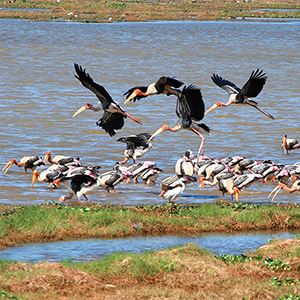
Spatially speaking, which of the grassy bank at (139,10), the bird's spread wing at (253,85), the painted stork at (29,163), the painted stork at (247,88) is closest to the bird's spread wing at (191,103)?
the painted stork at (247,88)

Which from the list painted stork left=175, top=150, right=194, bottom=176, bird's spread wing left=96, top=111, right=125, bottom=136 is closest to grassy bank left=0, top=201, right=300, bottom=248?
painted stork left=175, top=150, right=194, bottom=176

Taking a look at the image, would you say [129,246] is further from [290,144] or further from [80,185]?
[290,144]

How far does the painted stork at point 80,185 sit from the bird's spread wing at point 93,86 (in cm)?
199

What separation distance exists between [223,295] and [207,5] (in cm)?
6977

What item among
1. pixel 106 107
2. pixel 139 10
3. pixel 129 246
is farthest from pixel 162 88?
pixel 139 10

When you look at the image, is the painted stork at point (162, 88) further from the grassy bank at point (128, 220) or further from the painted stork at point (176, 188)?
the grassy bank at point (128, 220)

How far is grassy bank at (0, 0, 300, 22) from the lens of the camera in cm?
6069

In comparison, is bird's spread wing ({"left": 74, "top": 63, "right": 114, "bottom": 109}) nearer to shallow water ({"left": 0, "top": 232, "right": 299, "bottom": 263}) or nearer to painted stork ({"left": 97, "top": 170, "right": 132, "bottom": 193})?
painted stork ({"left": 97, "top": 170, "right": 132, "bottom": 193})

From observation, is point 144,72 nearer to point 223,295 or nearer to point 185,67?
point 185,67

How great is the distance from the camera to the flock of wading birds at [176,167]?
39.6ft

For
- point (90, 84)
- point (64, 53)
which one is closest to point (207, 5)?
point (64, 53)

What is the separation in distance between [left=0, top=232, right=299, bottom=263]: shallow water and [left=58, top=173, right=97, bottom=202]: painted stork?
210cm

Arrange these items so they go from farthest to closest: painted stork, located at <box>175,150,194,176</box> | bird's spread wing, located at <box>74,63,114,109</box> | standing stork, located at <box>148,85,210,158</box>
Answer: painted stork, located at <box>175,150,194,176</box>, standing stork, located at <box>148,85,210,158</box>, bird's spread wing, located at <box>74,63,114,109</box>

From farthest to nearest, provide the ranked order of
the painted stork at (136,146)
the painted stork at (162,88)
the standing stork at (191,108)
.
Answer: the painted stork at (136,146) → the painted stork at (162,88) → the standing stork at (191,108)
